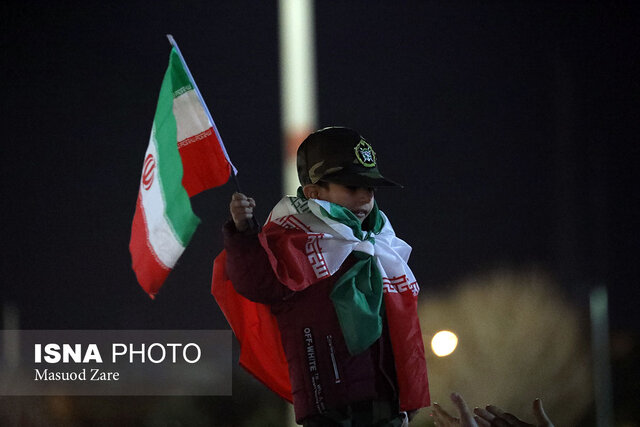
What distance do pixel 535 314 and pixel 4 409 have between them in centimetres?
187

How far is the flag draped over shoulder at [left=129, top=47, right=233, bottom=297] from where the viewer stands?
4.47 ft

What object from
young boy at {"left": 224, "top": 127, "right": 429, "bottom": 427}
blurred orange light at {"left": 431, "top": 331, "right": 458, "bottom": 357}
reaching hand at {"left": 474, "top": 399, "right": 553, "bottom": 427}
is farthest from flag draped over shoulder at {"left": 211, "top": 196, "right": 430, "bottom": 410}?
blurred orange light at {"left": 431, "top": 331, "right": 458, "bottom": 357}

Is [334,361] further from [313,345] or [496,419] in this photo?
[496,419]

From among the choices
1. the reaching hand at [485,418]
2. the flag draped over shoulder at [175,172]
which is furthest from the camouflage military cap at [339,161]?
the reaching hand at [485,418]

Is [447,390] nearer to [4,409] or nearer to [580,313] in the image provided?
[580,313]

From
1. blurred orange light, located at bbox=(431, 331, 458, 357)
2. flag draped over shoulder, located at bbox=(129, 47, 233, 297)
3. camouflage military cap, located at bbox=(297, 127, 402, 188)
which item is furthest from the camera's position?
blurred orange light, located at bbox=(431, 331, 458, 357)

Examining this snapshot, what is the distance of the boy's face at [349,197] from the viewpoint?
1.27m

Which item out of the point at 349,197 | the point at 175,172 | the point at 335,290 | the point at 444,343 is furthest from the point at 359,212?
the point at 444,343

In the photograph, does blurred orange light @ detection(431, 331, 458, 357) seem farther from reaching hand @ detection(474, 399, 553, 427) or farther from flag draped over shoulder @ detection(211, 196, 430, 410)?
reaching hand @ detection(474, 399, 553, 427)

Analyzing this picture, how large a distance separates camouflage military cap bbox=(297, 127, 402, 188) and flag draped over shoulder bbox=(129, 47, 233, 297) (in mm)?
136

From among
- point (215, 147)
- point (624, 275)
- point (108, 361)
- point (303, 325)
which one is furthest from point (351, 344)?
point (624, 275)

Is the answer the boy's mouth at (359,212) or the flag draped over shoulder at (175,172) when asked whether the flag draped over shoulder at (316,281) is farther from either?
the flag draped over shoulder at (175,172)

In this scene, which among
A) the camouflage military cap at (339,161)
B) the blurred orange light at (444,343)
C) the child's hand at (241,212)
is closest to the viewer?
the child's hand at (241,212)

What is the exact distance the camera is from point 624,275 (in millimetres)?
3051
